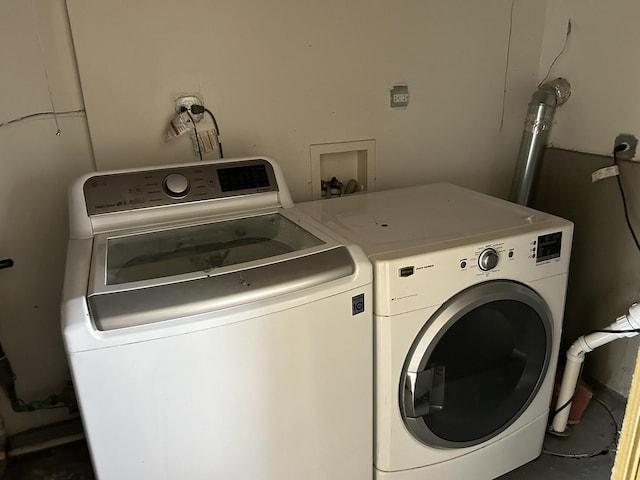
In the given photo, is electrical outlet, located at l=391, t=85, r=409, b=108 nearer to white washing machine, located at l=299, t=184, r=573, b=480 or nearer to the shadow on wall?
white washing machine, located at l=299, t=184, r=573, b=480

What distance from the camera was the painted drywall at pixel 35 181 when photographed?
4.52 ft

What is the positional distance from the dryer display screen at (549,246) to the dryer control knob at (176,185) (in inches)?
38.1

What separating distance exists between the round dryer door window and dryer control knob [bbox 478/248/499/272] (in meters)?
0.05

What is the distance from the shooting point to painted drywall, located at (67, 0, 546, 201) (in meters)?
1.47

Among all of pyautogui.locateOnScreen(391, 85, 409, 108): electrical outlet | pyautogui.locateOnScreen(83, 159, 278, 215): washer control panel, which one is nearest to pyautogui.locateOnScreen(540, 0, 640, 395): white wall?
pyautogui.locateOnScreen(391, 85, 409, 108): electrical outlet

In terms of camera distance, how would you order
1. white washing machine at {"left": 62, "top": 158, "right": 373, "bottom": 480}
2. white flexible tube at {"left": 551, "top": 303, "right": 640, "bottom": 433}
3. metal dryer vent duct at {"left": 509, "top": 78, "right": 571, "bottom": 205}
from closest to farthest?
white washing machine at {"left": 62, "top": 158, "right": 373, "bottom": 480}, white flexible tube at {"left": 551, "top": 303, "right": 640, "bottom": 433}, metal dryer vent duct at {"left": 509, "top": 78, "right": 571, "bottom": 205}

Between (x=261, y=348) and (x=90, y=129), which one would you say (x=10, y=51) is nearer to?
(x=90, y=129)

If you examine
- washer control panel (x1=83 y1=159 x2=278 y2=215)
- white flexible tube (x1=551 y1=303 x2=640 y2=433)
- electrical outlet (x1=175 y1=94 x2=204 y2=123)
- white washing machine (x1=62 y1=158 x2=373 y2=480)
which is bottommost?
white flexible tube (x1=551 y1=303 x2=640 y2=433)

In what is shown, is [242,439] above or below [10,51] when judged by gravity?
below

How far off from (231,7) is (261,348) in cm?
105

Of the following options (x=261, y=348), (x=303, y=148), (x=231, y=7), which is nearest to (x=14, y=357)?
(x=261, y=348)

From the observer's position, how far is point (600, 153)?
73.0 inches

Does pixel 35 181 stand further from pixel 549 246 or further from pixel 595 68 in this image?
pixel 595 68

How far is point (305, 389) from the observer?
1.16m
